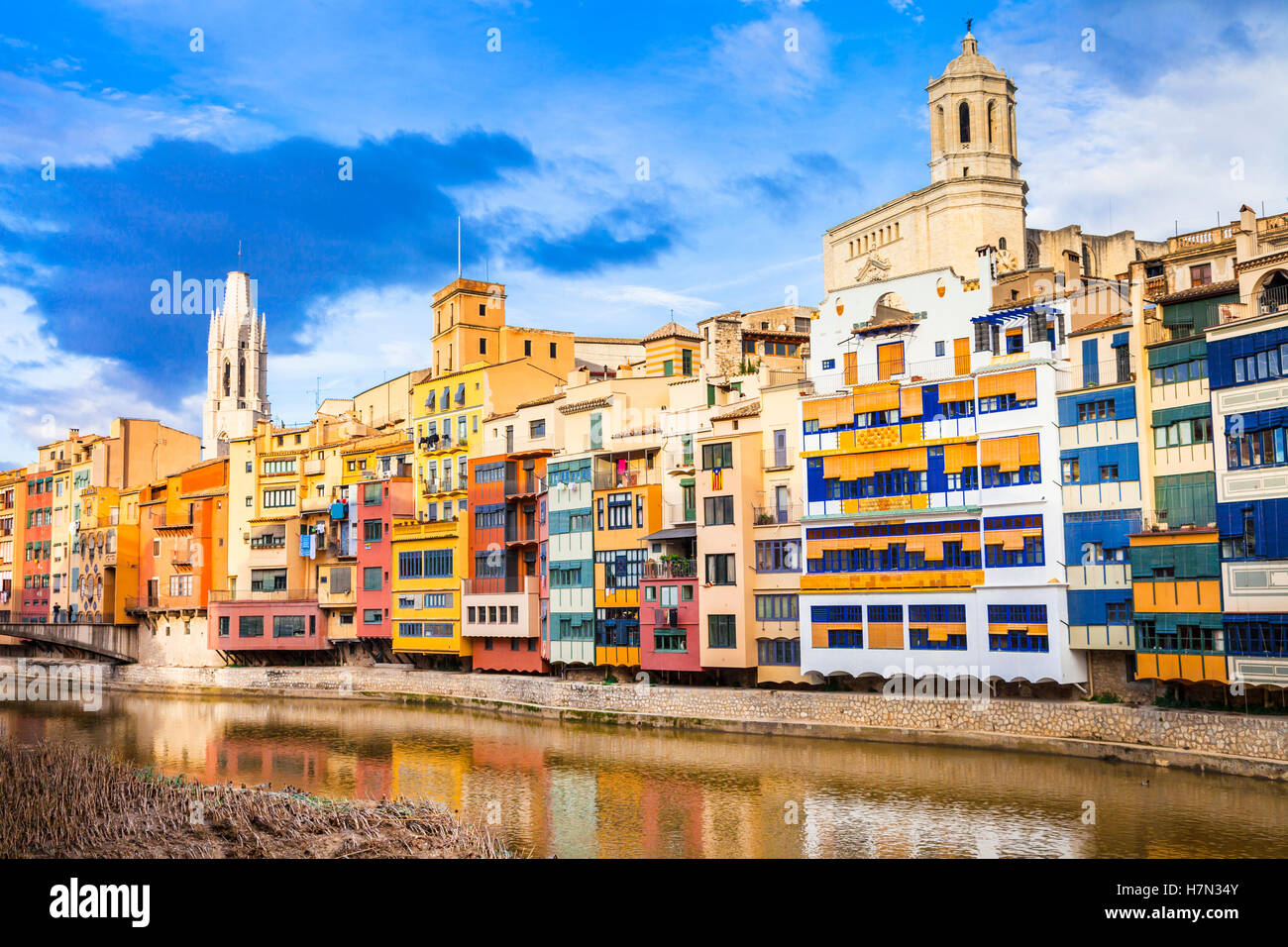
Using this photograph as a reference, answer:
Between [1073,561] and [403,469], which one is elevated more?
[403,469]

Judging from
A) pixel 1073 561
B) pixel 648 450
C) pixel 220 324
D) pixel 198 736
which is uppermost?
pixel 220 324

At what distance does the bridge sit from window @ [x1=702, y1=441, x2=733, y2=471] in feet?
166

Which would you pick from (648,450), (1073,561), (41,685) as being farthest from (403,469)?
(1073,561)

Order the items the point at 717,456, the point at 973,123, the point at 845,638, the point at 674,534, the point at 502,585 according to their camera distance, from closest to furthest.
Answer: the point at 845,638 → the point at 717,456 → the point at 674,534 → the point at 502,585 → the point at 973,123

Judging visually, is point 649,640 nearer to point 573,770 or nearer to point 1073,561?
point 573,770

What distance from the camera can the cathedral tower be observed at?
165m

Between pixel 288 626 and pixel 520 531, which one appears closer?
pixel 520 531

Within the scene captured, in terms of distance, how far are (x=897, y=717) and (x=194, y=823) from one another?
25.1m

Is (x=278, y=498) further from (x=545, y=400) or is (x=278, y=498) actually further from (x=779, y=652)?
(x=779, y=652)

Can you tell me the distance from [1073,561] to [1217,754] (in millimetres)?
9059

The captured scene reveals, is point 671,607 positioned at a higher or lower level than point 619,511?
lower

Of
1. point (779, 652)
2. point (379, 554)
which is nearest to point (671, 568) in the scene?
point (779, 652)

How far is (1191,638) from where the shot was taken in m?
35.9

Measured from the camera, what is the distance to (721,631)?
4828 centimetres
